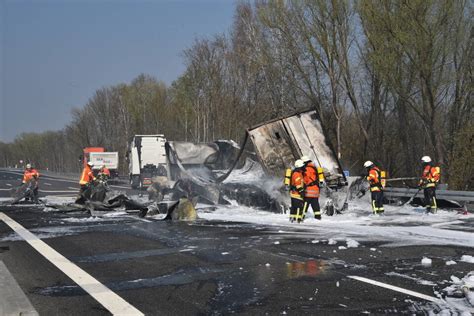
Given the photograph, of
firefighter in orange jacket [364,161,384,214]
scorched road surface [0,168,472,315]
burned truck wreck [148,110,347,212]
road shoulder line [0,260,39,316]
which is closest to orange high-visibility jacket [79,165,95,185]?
burned truck wreck [148,110,347,212]

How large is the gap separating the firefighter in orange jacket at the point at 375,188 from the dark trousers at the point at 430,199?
46.7 inches

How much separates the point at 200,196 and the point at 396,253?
7.88 metres

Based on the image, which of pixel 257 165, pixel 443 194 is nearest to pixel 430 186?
pixel 443 194

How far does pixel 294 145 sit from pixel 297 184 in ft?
4.99

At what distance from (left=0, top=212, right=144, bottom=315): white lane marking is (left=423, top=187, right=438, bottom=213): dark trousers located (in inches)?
349

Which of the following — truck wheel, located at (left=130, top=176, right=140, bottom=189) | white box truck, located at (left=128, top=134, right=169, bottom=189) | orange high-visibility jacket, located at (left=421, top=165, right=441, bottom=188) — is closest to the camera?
orange high-visibility jacket, located at (left=421, top=165, right=441, bottom=188)

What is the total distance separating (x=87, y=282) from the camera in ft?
18.7

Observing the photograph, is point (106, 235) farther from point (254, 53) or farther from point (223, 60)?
point (223, 60)

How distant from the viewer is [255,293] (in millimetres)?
5086

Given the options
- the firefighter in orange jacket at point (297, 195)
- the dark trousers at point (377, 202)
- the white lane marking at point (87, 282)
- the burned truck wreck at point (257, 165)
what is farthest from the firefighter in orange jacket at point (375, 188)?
the white lane marking at point (87, 282)

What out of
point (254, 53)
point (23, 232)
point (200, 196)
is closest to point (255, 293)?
point (23, 232)

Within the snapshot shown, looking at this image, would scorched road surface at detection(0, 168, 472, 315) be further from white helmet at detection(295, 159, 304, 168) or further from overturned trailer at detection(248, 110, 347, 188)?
overturned trailer at detection(248, 110, 347, 188)

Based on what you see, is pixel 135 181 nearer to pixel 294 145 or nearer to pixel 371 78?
pixel 371 78

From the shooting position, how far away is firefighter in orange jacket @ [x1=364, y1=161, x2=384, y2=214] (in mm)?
12148
